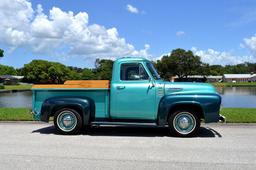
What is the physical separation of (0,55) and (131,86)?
82.8 metres

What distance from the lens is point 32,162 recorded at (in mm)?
7281

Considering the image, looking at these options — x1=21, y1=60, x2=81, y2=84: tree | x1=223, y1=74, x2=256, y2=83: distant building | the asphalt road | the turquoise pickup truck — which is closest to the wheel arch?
the turquoise pickup truck

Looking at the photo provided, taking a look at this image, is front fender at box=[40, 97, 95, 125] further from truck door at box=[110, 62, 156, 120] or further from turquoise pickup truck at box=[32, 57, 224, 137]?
truck door at box=[110, 62, 156, 120]

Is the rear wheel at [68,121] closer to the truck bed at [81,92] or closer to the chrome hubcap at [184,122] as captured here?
the truck bed at [81,92]

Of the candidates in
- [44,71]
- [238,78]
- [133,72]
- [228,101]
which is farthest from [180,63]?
[133,72]

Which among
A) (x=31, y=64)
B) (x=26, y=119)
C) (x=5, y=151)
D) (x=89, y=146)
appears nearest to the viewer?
(x=5, y=151)

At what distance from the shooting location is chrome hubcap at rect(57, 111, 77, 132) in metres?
10.7

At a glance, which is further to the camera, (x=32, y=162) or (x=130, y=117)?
(x=130, y=117)

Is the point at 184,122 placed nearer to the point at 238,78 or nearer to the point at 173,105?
the point at 173,105

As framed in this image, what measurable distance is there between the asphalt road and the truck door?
0.61m

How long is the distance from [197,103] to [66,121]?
358 centimetres

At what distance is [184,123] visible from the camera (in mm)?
10352

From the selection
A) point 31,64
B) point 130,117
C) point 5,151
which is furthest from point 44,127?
point 31,64

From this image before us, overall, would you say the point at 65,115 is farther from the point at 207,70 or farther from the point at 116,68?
the point at 207,70
